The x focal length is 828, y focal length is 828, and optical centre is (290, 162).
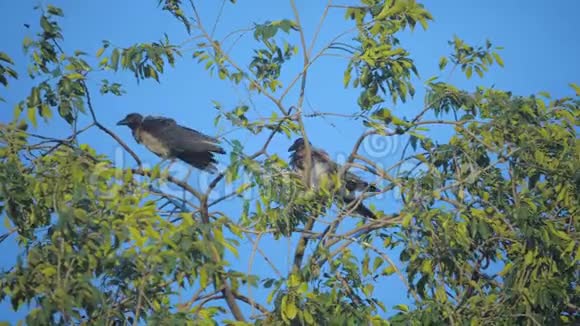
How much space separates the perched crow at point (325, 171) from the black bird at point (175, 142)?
77cm

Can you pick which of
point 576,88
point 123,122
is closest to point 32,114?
point 123,122

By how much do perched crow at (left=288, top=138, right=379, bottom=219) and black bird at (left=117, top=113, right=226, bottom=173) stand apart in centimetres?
77

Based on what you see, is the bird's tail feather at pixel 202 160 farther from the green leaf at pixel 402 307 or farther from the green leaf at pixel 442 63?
the green leaf at pixel 402 307

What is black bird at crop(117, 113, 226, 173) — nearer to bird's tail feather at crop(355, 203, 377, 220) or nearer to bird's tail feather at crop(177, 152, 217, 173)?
bird's tail feather at crop(177, 152, 217, 173)

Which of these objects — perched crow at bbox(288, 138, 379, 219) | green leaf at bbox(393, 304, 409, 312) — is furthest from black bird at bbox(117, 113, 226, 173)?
green leaf at bbox(393, 304, 409, 312)

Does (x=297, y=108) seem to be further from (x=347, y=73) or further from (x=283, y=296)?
(x=283, y=296)

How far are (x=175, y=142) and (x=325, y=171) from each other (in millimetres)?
1446

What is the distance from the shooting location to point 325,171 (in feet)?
25.5

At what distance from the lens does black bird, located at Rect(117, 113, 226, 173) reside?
24.8ft

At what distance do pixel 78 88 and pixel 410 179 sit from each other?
2.30 meters

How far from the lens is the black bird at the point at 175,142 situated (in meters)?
7.57

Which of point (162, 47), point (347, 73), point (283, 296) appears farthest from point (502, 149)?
point (162, 47)

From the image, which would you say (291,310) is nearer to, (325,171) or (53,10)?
(53,10)

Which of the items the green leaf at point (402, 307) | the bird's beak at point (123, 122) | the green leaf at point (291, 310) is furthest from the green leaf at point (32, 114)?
the bird's beak at point (123, 122)
